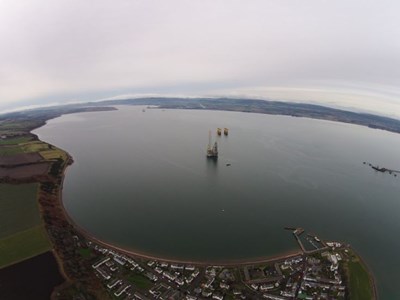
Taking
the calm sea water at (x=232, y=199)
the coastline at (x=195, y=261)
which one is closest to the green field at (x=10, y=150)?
the calm sea water at (x=232, y=199)

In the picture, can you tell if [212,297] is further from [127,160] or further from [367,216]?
[127,160]

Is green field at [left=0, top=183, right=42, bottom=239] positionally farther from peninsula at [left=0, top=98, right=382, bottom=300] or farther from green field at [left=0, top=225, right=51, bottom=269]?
green field at [left=0, top=225, right=51, bottom=269]

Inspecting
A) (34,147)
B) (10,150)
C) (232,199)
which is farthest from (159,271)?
(10,150)

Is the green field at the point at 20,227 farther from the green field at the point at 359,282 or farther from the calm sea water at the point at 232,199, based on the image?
the green field at the point at 359,282

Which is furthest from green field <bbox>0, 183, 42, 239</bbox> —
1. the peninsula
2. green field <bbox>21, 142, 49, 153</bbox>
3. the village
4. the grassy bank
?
the grassy bank

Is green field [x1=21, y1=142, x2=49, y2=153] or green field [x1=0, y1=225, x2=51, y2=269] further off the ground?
green field [x1=0, y1=225, x2=51, y2=269]

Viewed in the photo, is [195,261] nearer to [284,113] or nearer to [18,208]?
[18,208]
